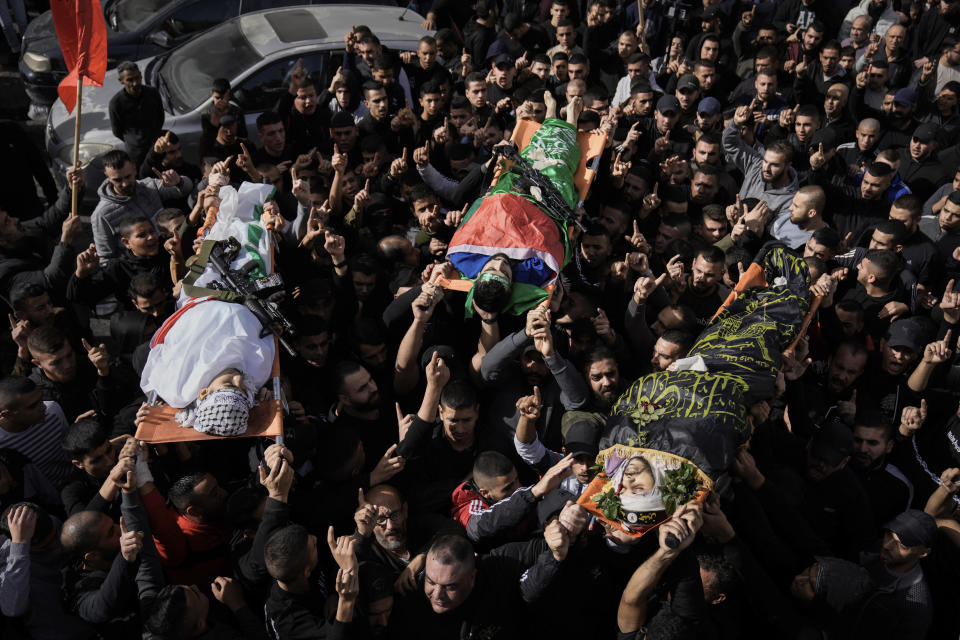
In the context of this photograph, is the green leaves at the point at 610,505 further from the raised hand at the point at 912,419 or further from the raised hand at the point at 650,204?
the raised hand at the point at 650,204

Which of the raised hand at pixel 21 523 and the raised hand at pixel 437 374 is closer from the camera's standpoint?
the raised hand at pixel 21 523

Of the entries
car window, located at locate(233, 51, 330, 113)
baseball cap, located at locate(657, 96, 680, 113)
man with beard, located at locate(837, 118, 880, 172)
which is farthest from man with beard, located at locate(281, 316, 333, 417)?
man with beard, located at locate(837, 118, 880, 172)

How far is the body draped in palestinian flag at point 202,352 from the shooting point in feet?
12.0

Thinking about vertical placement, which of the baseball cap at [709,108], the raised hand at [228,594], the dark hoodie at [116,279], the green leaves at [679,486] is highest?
the baseball cap at [709,108]

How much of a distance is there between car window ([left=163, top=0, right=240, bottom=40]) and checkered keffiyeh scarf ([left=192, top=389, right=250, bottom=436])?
5.93m

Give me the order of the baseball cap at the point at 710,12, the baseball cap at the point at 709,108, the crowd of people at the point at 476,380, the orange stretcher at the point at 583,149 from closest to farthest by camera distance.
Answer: the crowd of people at the point at 476,380
the orange stretcher at the point at 583,149
the baseball cap at the point at 709,108
the baseball cap at the point at 710,12

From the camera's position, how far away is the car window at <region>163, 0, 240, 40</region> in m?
7.93

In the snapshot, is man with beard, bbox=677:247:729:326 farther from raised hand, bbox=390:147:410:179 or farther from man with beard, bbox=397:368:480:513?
raised hand, bbox=390:147:410:179

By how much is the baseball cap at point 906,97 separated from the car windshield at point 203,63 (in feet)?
20.0

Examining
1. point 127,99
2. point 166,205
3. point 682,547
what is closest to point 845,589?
point 682,547

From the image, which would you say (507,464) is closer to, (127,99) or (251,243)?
(251,243)

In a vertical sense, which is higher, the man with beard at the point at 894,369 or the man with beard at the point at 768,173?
the man with beard at the point at 768,173

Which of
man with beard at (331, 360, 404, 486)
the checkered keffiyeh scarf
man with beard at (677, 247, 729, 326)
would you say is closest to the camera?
the checkered keffiyeh scarf

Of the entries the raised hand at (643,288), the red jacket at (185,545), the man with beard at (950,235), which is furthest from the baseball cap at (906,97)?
the red jacket at (185,545)
